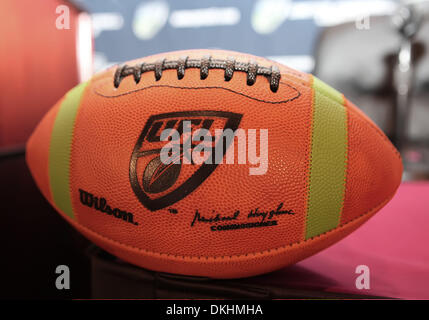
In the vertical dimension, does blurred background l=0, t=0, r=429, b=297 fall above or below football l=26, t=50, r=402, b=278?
above

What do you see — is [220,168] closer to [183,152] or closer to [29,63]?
[183,152]

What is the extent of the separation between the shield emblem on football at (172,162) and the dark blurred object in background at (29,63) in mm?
716

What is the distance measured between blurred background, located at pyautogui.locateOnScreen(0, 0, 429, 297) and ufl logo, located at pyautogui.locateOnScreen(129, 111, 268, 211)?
0.26 meters

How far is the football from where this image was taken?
385 mm

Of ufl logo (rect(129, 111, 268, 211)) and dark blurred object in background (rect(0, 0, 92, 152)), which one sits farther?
dark blurred object in background (rect(0, 0, 92, 152))

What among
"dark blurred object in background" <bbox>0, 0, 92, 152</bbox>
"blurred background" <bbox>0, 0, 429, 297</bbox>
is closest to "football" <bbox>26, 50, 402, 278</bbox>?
"blurred background" <bbox>0, 0, 429, 297</bbox>

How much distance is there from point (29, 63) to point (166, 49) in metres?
1.56

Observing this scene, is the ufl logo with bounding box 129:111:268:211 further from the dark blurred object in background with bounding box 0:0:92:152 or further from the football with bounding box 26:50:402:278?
the dark blurred object in background with bounding box 0:0:92:152

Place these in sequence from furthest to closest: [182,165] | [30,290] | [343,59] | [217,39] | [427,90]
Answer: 1. [217,39]
2. [343,59]
3. [427,90]
4. [30,290]
5. [182,165]

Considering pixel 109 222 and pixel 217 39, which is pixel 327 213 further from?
pixel 217 39

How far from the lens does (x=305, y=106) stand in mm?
411

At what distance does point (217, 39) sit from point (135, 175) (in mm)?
2321

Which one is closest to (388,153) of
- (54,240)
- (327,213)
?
(327,213)

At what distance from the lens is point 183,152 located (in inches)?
15.2
